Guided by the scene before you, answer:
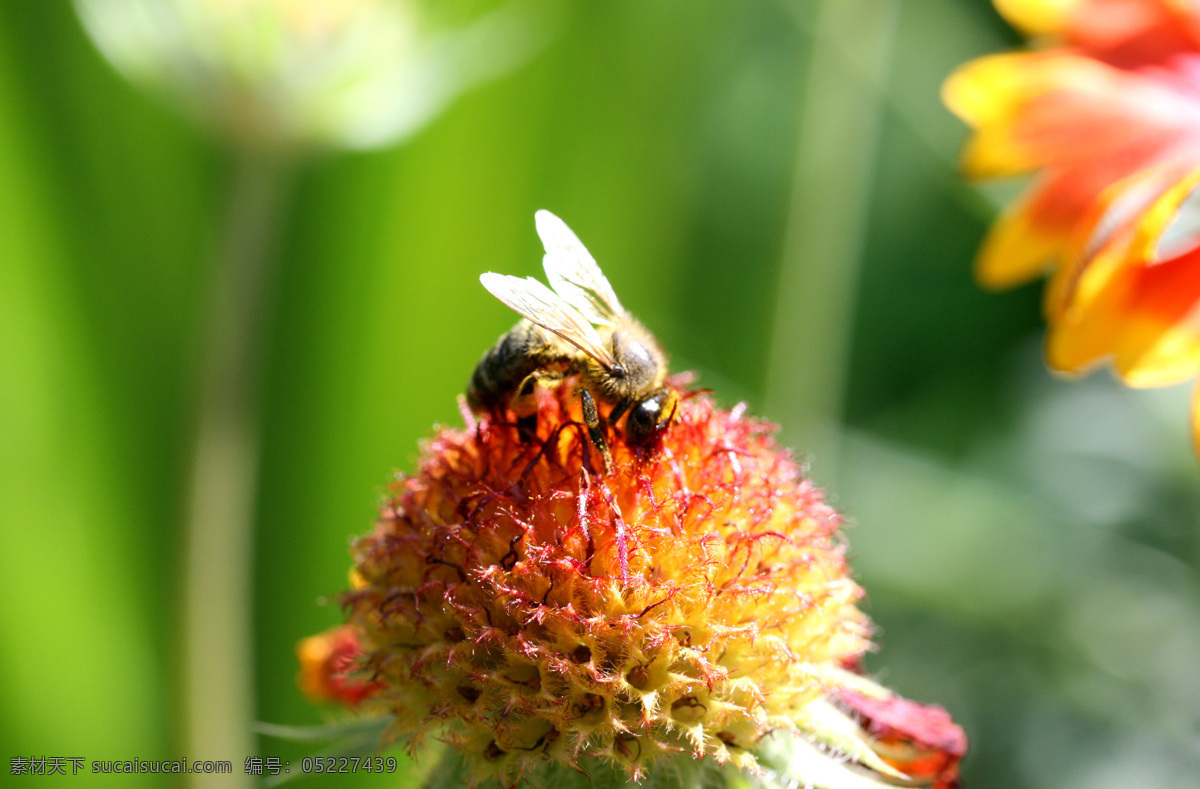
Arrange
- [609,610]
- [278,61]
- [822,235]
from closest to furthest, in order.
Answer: [609,610] → [278,61] → [822,235]

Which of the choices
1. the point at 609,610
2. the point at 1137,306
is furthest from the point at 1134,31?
the point at 609,610

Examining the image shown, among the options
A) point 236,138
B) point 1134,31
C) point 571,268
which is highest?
point 236,138

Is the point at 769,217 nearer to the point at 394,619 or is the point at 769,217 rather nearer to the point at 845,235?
the point at 845,235

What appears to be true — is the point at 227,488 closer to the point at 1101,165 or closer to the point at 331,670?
the point at 331,670

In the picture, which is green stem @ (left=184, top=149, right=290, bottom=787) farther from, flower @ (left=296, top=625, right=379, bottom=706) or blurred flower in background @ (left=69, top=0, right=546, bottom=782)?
flower @ (left=296, top=625, right=379, bottom=706)

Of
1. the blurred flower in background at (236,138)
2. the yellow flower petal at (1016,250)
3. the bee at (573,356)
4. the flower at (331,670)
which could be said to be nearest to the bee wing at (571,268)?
the bee at (573,356)

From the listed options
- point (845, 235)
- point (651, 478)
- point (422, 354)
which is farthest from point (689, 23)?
point (651, 478)

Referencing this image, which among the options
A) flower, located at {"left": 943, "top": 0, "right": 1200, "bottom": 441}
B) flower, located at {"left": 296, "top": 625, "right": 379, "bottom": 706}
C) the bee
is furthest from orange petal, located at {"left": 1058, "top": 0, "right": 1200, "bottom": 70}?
flower, located at {"left": 296, "top": 625, "right": 379, "bottom": 706}

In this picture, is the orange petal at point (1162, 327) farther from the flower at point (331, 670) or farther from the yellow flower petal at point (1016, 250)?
the flower at point (331, 670)
